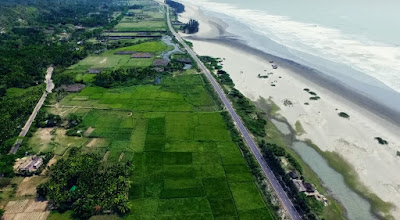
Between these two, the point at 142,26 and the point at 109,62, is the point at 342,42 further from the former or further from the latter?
the point at 142,26

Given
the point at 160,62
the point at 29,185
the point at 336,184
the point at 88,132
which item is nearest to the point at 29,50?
the point at 160,62

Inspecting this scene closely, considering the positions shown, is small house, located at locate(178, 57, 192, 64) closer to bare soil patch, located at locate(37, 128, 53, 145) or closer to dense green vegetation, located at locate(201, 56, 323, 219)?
dense green vegetation, located at locate(201, 56, 323, 219)

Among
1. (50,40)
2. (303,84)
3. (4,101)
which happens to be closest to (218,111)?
(303,84)

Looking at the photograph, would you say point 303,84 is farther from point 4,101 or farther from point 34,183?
point 4,101

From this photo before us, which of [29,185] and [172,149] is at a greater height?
[172,149]

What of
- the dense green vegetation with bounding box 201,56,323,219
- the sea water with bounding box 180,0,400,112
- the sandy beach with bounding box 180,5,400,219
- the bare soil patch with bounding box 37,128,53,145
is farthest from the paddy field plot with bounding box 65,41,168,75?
the sea water with bounding box 180,0,400,112
